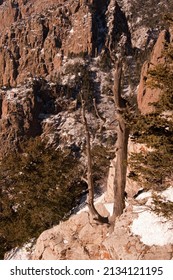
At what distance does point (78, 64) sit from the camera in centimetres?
19612

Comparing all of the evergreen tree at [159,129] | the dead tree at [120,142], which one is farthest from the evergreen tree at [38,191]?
the evergreen tree at [159,129]

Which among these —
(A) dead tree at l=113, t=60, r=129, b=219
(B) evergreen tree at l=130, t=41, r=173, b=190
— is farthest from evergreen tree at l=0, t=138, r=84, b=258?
(B) evergreen tree at l=130, t=41, r=173, b=190

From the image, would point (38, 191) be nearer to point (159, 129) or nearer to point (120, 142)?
point (120, 142)

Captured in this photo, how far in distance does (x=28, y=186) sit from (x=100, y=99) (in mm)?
148639

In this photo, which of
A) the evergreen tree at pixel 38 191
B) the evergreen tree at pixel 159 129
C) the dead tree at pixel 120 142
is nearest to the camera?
the evergreen tree at pixel 159 129

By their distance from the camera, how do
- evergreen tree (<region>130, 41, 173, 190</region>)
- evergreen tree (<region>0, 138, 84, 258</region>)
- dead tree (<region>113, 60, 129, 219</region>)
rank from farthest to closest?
evergreen tree (<region>0, 138, 84, 258</region>) < dead tree (<region>113, 60, 129, 219</region>) < evergreen tree (<region>130, 41, 173, 190</region>)

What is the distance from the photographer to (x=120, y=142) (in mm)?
15914

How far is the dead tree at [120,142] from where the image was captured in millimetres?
15079

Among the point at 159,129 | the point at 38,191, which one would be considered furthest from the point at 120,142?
the point at 38,191

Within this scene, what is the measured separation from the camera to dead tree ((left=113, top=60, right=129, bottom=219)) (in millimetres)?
15079

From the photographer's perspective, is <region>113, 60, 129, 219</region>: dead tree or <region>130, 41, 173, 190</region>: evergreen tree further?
<region>113, 60, 129, 219</region>: dead tree

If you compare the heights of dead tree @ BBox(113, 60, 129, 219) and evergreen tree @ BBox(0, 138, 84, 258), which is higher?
dead tree @ BBox(113, 60, 129, 219)

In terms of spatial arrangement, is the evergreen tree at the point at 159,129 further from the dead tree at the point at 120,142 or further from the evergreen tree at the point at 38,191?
the evergreen tree at the point at 38,191

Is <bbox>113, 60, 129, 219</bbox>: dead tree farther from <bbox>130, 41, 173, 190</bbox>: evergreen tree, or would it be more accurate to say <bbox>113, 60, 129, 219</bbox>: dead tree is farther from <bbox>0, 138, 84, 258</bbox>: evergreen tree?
<bbox>0, 138, 84, 258</bbox>: evergreen tree
